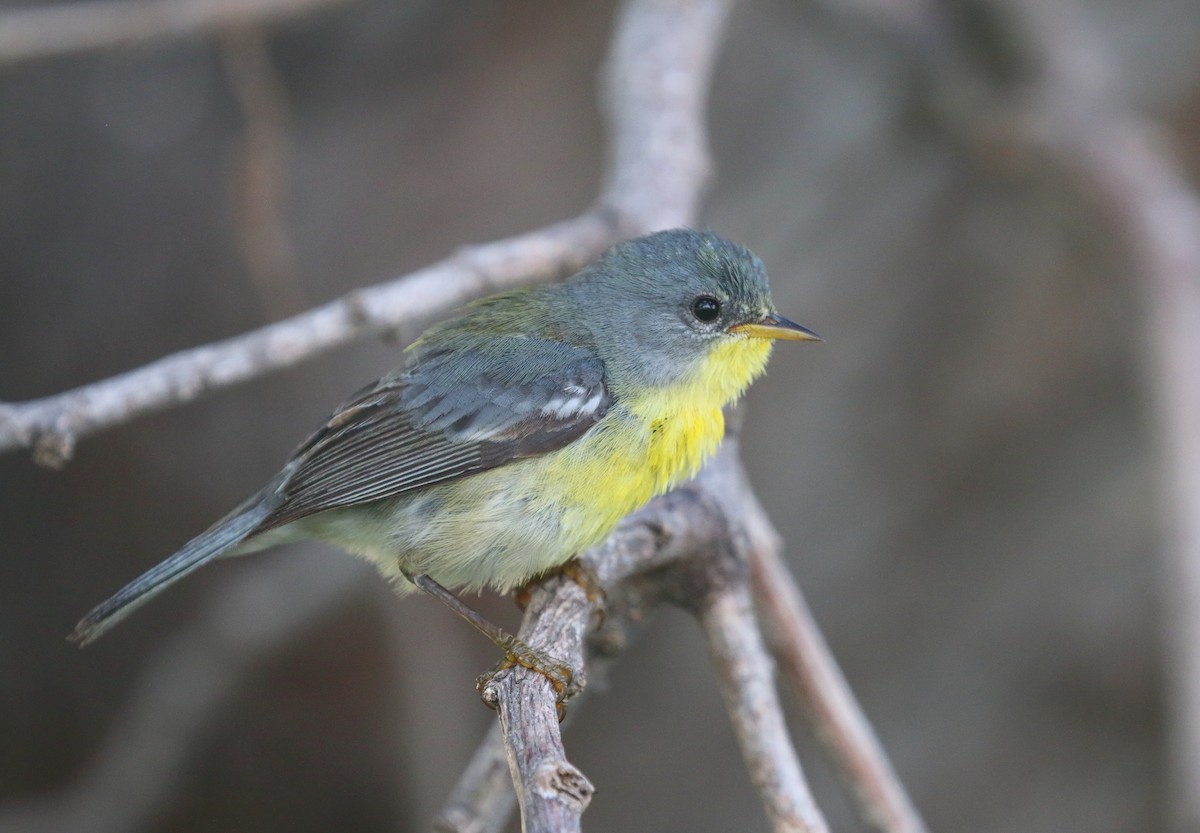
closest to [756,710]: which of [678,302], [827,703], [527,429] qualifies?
[827,703]

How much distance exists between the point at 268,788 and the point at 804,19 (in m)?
4.37

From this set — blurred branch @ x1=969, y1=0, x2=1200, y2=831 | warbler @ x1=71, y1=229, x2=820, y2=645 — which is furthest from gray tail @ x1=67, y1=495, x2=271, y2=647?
blurred branch @ x1=969, y1=0, x2=1200, y2=831

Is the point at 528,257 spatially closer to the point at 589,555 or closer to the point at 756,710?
the point at 589,555

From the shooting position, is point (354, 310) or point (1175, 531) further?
point (1175, 531)

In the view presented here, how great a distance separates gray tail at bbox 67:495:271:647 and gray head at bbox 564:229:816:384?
1.06 m

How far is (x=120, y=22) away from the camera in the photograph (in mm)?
4336

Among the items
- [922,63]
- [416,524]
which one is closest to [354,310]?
[416,524]

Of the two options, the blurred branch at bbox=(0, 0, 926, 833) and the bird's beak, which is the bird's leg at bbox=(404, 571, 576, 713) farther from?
the bird's beak

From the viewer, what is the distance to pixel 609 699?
547 centimetres

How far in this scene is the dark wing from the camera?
2.99 metres

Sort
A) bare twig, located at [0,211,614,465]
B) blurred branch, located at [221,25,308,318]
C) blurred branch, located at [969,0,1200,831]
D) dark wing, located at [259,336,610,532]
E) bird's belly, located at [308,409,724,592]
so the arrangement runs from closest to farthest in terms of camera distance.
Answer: bare twig, located at [0,211,614,465] → bird's belly, located at [308,409,724,592] → dark wing, located at [259,336,610,532] → blurred branch, located at [969,0,1200,831] → blurred branch, located at [221,25,308,318]

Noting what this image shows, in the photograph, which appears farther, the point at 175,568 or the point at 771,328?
the point at 771,328

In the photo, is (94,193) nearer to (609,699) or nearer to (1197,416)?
(609,699)

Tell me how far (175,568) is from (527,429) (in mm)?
944
